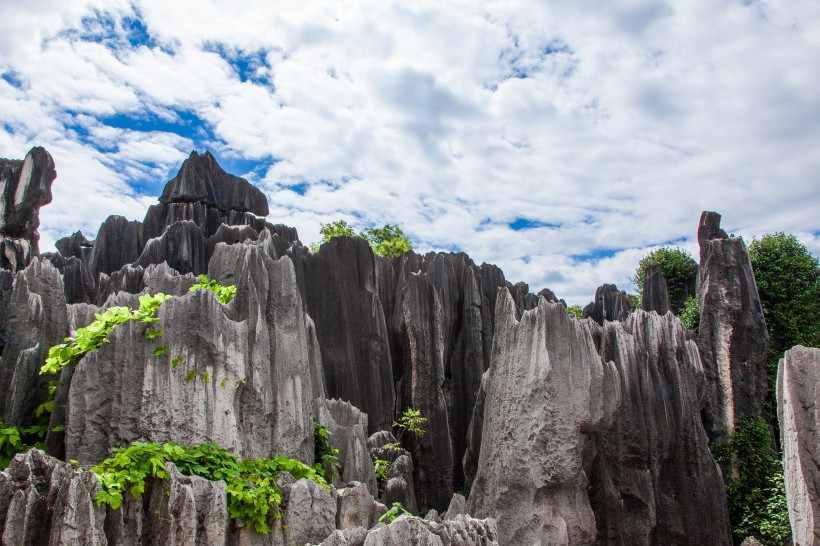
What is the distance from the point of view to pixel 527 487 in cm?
1164

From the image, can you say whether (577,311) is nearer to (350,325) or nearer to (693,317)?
(693,317)

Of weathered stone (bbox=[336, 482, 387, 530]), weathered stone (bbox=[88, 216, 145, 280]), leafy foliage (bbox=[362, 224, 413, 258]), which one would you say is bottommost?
weathered stone (bbox=[336, 482, 387, 530])

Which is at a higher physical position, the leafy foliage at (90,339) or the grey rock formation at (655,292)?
the grey rock formation at (655,292)

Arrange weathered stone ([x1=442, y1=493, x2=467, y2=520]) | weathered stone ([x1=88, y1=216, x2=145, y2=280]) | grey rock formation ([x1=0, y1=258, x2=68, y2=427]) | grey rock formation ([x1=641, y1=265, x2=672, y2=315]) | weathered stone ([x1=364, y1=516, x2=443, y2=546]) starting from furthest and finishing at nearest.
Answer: grey rock formation ([x1=641, y1=265, x2=672, y2=315]) → weathered stone ([x1=88, y1=216, x2=145, y2=280]) → weathered stone ([x1=442, y1=493, x2=467, y2=520]) → grey rock formation ([x1=0, y1=258, x2=68, y2=427]) → weathered stone ([x1=364, y1=516, x2=443, y2=546])

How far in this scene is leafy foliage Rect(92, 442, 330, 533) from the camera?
24.3 feet

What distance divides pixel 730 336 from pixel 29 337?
18.4 meters

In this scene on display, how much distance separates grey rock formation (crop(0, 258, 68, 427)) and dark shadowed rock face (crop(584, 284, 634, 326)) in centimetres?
2369

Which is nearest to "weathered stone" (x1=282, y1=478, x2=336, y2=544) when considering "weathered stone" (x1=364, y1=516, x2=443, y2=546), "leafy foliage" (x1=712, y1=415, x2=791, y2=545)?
"weathered stone" (x1=364, y1=516, x2=443, y2=546)

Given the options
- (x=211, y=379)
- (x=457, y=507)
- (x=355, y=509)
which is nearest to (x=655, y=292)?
(x=457, y=507)

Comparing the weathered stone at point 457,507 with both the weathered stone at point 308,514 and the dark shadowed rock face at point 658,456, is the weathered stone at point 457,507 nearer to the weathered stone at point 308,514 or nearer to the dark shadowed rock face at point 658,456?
the dark shadowed rock face at point 658,456

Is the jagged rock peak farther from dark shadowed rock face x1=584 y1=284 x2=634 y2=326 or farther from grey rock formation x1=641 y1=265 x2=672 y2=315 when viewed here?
grey rock formation x1=641 y1=265 x2=672 y2=315

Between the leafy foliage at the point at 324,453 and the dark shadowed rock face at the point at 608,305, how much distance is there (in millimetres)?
20522

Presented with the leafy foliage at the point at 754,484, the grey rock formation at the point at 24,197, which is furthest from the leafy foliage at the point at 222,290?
the grey rock formation at the point at 24,197

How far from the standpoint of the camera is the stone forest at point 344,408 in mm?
7461
